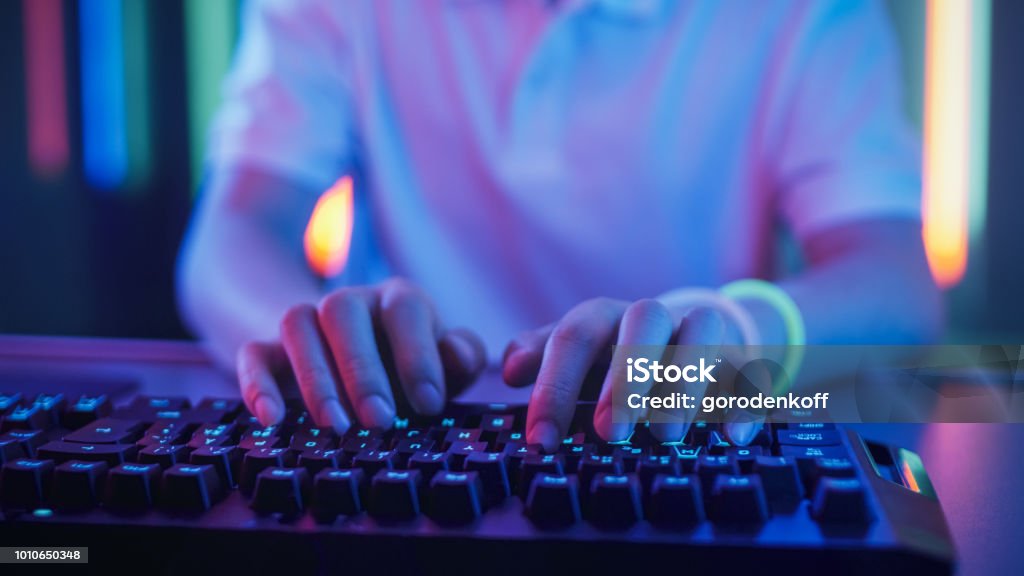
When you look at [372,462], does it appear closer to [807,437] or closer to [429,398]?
[429,398]

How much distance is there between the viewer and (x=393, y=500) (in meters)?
0.33

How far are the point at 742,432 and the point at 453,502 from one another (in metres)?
0.15

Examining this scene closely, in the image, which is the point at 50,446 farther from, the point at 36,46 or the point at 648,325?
the point at 36,46

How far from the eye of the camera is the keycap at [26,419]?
419 millimetres

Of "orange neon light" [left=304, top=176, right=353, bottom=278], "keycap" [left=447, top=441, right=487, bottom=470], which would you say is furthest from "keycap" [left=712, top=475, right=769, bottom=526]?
"orange neon light" [left=304, top=176, right=353, bottom=278]

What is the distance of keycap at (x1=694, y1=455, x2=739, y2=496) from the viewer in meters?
0.33

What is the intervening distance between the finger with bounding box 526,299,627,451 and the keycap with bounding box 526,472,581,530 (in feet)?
0.20

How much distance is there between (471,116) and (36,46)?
48cm

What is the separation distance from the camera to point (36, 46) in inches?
33.5

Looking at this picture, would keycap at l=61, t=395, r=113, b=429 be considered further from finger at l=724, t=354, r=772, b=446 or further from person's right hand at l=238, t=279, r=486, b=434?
finger at l=724, t=354, r=772, b=446

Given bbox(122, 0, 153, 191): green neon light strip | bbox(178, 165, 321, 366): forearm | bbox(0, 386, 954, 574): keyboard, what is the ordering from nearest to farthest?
bbox(0, 386, 954, 574): keyboard → bbox(178, 165, 321, 366): forearm → bbox(122, 0, 153, 191): green neon light strip

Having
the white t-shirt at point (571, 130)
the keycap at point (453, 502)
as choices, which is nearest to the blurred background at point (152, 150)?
the white t-shirt at point (571, 130)

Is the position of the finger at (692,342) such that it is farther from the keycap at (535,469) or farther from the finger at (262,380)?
the finger at (262,380)

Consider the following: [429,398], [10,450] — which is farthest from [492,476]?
[10,450]
